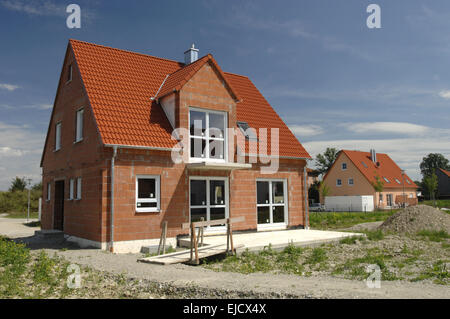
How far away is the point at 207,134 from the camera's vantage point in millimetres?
14422

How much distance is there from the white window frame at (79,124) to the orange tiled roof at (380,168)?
38.0 metres

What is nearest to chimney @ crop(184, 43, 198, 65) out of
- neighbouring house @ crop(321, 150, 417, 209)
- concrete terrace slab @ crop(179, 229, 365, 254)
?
concrete terrace slab @ crop(179, 229, 365, 254)

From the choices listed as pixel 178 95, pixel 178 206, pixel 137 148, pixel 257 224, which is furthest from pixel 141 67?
pixel 257 224

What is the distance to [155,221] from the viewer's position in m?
12.7

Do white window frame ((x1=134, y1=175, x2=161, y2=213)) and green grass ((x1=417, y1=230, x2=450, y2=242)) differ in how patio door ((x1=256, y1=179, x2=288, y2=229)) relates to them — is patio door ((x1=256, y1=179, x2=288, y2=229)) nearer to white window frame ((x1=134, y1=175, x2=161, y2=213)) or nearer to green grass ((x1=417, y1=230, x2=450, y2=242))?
white window frame ((x1=134, y1=175, x2=161, y2=213))

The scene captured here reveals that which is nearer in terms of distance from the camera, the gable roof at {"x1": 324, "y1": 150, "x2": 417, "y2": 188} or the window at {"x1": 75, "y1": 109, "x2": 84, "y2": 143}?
the window at {"x1": 75, "y1": 109, "x2": 84, "y2": 143}

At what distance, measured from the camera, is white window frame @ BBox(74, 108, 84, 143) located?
14.7 metres

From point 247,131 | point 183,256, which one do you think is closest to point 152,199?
point 183,256

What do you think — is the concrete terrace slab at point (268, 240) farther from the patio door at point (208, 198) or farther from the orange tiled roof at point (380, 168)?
the orange tiled roof at point (380, 168)

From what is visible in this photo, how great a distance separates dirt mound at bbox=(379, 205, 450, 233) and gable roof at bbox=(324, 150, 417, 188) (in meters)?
27.8

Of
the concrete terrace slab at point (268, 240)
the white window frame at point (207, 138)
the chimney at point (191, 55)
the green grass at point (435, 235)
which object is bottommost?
the green grass at point (435, 235)

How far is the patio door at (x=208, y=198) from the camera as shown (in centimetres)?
1390

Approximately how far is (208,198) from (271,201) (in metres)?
3.25

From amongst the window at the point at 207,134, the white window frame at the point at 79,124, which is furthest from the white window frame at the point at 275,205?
the white window frame at the point at 79,124
